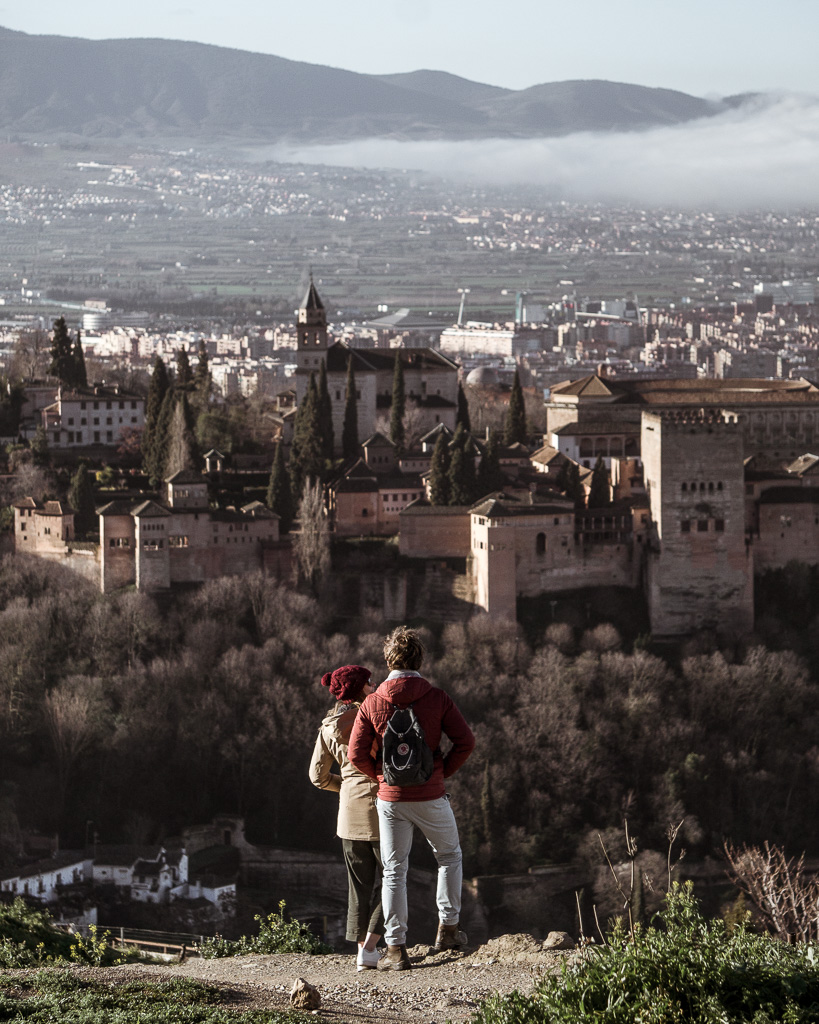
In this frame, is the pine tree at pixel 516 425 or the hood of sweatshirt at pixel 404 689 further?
the pine tree at pixel 516 425

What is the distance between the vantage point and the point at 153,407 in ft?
114

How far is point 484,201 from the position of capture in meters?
175

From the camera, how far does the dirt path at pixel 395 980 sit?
823 centimetres

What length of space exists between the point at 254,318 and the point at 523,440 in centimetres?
7576

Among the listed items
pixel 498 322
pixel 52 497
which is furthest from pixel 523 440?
pixel 498 322

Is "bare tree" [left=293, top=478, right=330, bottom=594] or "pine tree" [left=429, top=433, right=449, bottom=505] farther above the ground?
"pine tree" [left=429, top=433, right=449, bottom=505]

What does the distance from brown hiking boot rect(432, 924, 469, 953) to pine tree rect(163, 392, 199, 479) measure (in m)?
23.7

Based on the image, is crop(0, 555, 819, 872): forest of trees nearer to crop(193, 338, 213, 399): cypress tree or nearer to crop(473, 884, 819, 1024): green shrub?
crop(193, 338, 213, 399): cypress tree

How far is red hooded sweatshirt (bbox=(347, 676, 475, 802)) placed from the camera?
819cm

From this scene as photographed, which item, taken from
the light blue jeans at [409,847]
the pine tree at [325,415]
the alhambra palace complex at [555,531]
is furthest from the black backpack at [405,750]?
the pine tree at [325,415]

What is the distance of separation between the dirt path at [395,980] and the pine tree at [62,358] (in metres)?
29.2

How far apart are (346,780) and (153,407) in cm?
2677

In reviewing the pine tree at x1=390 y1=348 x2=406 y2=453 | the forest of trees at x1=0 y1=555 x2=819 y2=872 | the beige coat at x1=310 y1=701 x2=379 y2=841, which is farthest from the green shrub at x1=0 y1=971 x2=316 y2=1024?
the pine tree at x1=390 y1=348 x2=406 y2=453

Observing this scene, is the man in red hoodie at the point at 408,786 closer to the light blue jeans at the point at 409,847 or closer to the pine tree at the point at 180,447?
the light blue jeans at the point at 409,847
